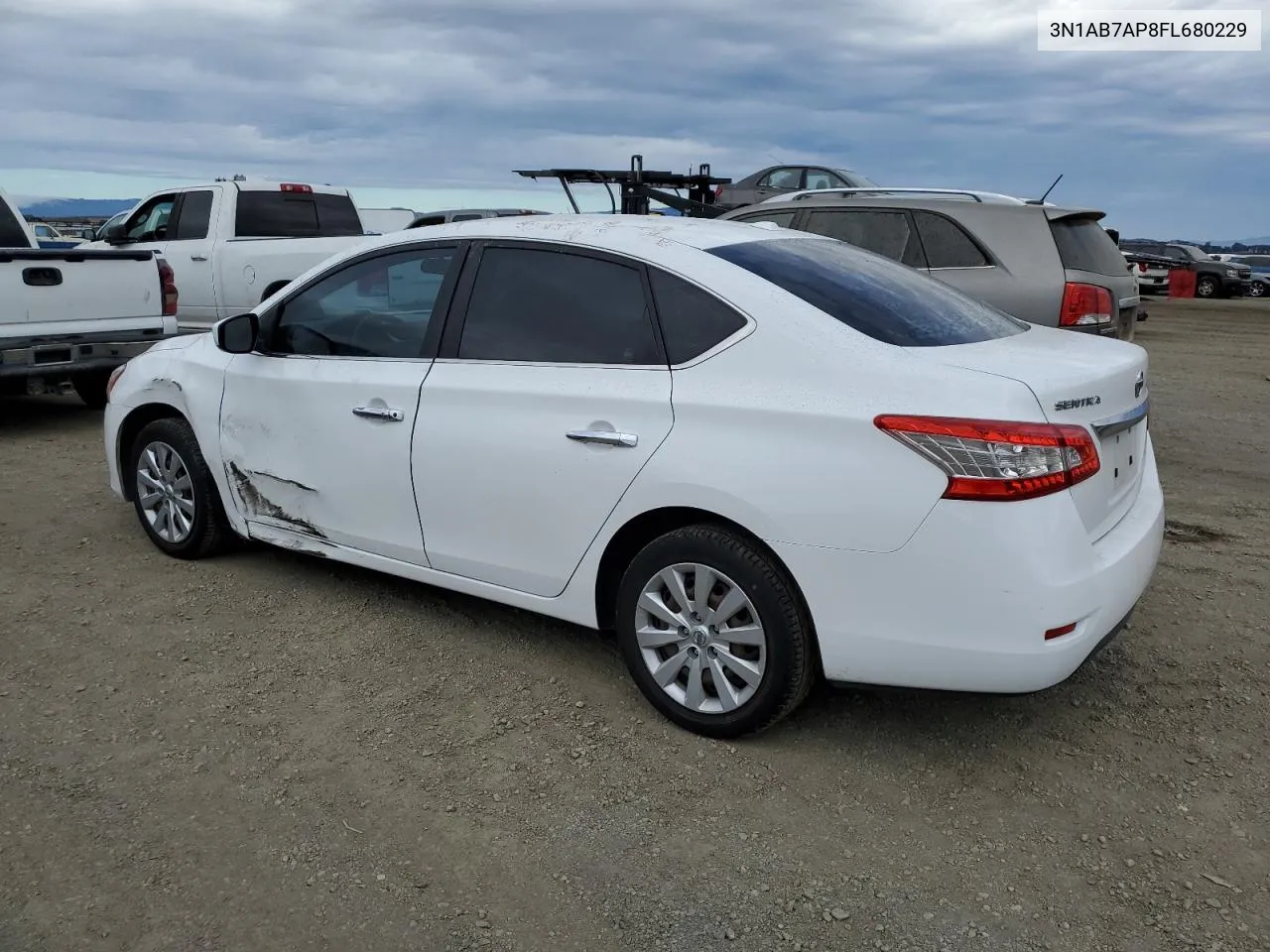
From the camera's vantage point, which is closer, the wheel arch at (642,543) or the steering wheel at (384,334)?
the wheel arch at (642,543)

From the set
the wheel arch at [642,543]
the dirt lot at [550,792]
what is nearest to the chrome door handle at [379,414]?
the dirt lot at [550,792]

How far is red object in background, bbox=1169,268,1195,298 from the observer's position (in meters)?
30.3

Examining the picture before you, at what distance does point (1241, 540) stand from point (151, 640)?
5203 millimetres

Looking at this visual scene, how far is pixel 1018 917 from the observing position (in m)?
2.72

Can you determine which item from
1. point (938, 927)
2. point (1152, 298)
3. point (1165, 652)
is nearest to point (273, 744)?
point (938, 927)

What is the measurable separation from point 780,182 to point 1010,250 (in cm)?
1242

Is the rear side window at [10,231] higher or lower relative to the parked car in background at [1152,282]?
higher

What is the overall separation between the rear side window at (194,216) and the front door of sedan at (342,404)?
7.52 meters

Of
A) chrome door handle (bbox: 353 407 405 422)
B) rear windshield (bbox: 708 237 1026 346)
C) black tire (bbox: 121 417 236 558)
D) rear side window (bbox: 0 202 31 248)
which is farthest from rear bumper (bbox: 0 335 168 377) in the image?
rear windshield (bbox: 708 237 1026 346)

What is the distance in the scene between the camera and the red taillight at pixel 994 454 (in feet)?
9.75

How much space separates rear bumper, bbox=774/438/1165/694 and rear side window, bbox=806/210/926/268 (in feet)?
15.2

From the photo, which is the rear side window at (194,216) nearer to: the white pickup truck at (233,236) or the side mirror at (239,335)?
the white pickup truck at (233,236)

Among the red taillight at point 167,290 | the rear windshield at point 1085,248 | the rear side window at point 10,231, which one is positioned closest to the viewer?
the rear windshield at point 1085,248

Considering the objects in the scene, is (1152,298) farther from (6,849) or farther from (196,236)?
(6,849)
